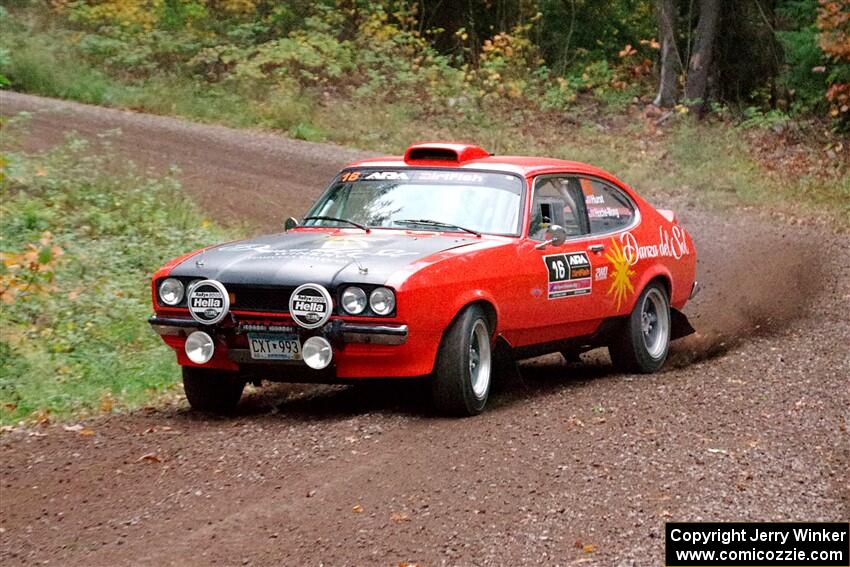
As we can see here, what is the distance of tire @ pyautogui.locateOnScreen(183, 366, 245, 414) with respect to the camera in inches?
307

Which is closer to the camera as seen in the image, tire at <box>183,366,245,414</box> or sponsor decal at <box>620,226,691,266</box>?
tire at <box>183,366,245,414</box>

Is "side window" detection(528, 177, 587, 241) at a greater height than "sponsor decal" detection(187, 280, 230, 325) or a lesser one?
greater

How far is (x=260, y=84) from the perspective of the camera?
24.0 metres

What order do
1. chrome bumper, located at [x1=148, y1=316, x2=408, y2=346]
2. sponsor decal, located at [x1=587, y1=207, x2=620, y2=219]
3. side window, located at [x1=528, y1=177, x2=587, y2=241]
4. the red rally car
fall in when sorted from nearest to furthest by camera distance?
chrome bumper, located at [x1=148, y1=316, x2=408, y2=346] < the red rally car < side window, located at [x1=528, y1=177, x2=587, y2=241] < sponsor decal, located at [x1=587, y1=207, x2=620, y2=219]

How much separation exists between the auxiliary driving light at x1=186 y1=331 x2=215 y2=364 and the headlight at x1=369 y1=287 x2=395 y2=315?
3.59 ft

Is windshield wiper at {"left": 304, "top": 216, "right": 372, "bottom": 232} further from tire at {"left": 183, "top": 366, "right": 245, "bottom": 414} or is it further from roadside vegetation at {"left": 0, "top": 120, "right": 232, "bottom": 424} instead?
roadside vegetation at {"left": 0, "top": 120, "right": 232, "bottom": 424}

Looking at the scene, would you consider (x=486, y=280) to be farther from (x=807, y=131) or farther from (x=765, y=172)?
(x=807, y=131)

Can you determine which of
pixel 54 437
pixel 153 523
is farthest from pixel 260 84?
pixel 153 523

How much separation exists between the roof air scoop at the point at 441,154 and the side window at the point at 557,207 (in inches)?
22.2

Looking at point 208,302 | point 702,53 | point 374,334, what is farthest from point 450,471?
point 702,53

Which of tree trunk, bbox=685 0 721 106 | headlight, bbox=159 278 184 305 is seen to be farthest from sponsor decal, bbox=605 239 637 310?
tree trunk, bbox=685 0 721 106

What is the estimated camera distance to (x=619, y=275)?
905cm

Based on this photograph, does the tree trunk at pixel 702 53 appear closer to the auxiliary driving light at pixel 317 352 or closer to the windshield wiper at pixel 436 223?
the windshield wiper at pixel 436 223

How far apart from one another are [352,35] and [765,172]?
1040 cm
